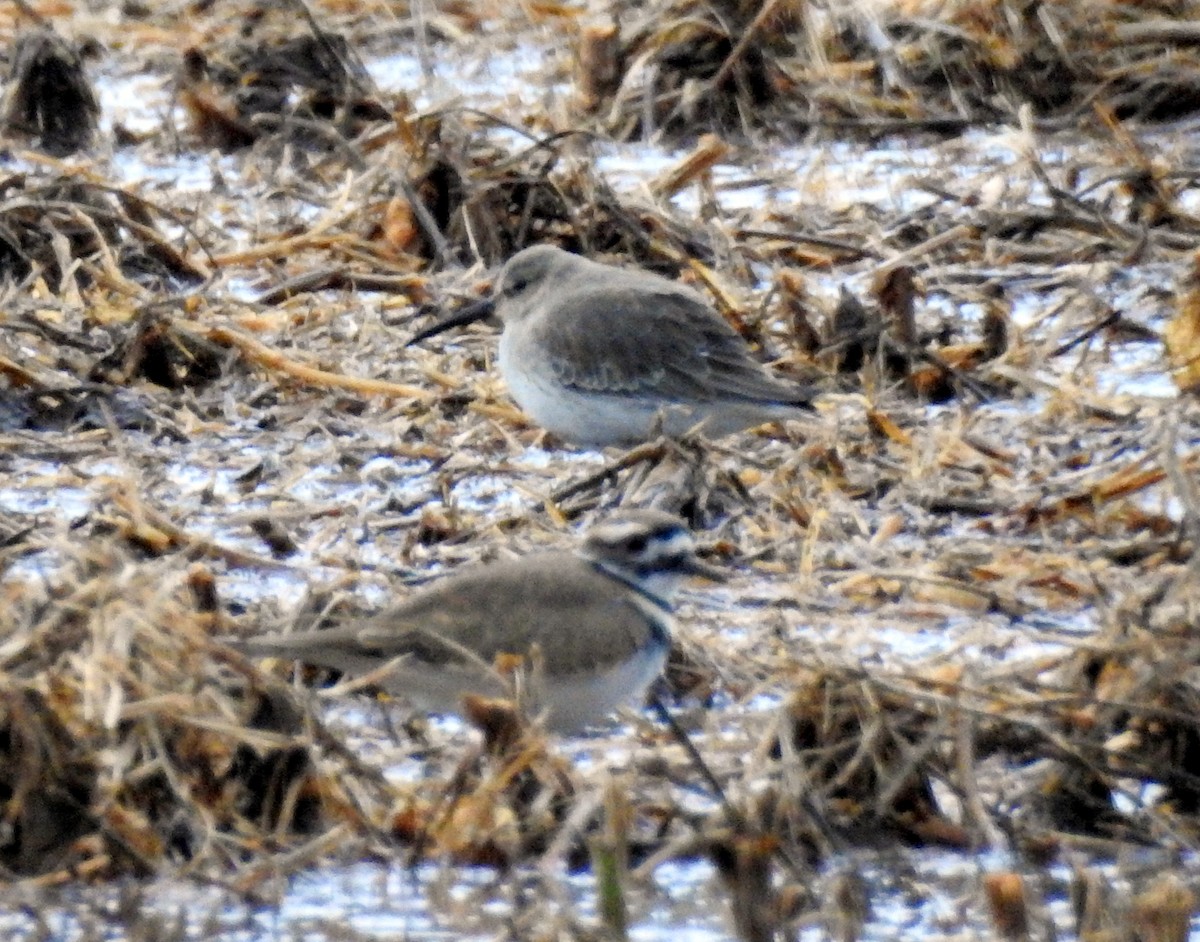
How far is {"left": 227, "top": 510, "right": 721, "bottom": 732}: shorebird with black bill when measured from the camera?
5500mm

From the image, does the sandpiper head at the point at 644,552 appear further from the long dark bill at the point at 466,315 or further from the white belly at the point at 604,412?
the long dark bill at the point at 466,315

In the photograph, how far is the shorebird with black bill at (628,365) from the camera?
8445 millimetres

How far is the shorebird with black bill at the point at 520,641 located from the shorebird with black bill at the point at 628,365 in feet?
7.83

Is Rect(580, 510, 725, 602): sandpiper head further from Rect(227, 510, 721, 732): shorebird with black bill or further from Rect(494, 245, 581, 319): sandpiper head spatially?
Rect(494, 245, 581, 319): sandpiper head

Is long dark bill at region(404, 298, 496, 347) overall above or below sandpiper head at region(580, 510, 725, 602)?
below

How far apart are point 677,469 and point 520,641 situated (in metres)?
1.83

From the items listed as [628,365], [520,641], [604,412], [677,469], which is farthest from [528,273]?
[520,641]

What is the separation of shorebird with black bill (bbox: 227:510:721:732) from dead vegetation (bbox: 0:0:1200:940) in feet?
0.56

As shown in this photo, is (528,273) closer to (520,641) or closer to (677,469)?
(677,469)

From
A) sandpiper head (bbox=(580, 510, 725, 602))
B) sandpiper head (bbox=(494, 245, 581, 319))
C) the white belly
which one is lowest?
the white belly

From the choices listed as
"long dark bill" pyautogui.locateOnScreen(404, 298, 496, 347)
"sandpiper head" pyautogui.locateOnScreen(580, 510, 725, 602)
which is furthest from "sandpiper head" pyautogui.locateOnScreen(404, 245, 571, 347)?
"sandpiper head" pyautogui.locateOnScreen(580, 510, 725, 602)

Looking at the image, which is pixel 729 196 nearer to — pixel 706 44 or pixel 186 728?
pixel 706 44

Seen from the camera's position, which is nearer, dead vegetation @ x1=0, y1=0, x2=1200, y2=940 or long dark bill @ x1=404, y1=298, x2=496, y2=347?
dead vegetation @ x1=0, y1=0, x2=1200, y2=940

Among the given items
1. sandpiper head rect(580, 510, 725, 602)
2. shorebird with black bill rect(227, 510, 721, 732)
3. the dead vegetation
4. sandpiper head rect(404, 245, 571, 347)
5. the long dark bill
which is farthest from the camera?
the long dark bill
